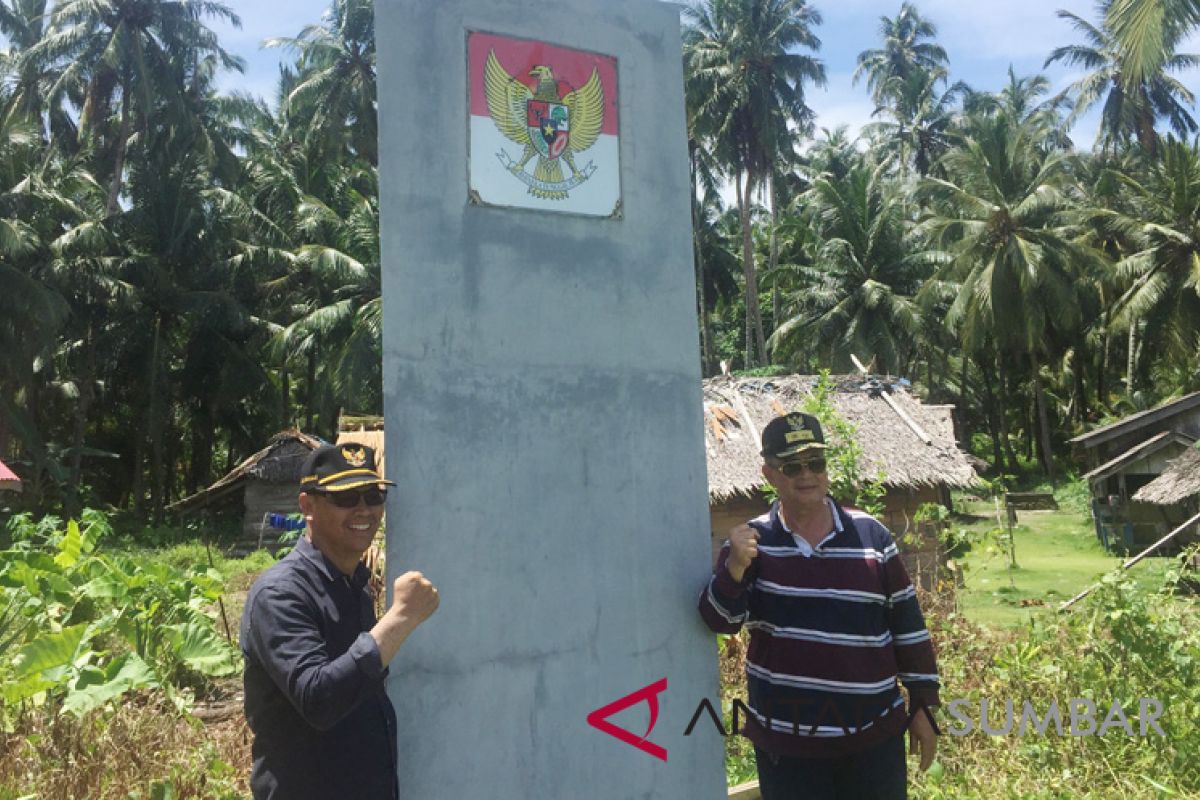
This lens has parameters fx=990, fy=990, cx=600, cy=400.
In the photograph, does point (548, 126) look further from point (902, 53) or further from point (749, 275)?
point (902, 53)

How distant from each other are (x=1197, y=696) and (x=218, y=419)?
28163mm

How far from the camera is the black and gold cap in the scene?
285 centimetres

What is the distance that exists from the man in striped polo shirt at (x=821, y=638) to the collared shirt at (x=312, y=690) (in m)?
1.06

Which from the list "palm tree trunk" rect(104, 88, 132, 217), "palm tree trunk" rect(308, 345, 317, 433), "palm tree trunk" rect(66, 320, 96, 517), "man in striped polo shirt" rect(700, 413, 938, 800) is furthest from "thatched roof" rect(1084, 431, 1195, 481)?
"palm tree trunk" rect(104, 88, 132, 217)

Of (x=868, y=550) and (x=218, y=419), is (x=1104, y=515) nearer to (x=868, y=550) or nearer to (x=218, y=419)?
(x=868, y=550)

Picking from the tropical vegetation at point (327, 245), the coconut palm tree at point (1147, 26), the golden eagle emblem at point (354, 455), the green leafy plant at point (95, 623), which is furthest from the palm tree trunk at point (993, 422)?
the golden eagle emblem at point (354, 455)

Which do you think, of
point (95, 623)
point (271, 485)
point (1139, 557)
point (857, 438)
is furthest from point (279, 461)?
point (1139, 557)

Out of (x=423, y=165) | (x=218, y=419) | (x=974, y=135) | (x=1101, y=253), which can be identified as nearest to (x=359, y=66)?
(x=218, y=419)

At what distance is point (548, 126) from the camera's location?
10.4 feet

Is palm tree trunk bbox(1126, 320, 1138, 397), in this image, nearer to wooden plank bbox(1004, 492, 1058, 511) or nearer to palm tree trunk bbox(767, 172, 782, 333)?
wooden plank bbox(1004, 492, 1058, 511)

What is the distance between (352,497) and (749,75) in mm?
30404

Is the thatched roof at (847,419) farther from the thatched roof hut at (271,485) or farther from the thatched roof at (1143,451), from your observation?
the thatched roof hut at (271,485)

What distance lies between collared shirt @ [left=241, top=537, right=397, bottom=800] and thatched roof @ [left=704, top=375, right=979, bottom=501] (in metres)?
9.66

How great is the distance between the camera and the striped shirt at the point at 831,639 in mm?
2736
